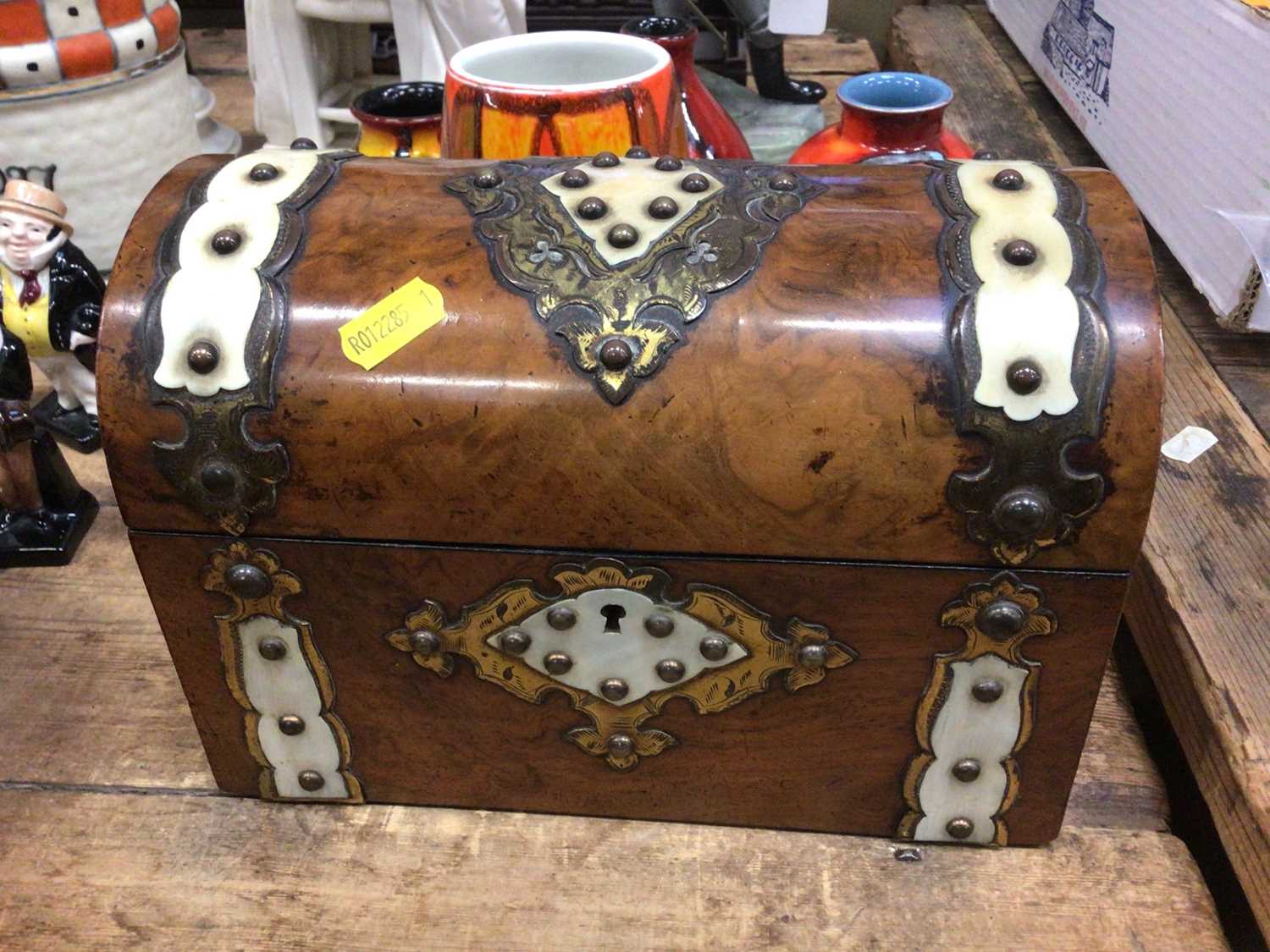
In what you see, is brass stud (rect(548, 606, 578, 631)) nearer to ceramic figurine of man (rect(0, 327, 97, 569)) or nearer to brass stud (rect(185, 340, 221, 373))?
brass stud (rect(185, 340, 221, 373))

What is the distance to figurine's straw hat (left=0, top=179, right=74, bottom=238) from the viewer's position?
1.10m

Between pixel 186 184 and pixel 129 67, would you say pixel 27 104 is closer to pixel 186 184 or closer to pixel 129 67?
pixel 129 67

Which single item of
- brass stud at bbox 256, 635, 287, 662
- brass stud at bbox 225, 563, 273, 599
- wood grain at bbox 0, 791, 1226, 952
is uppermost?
brass stud at bbox 225, 563, 273, 599

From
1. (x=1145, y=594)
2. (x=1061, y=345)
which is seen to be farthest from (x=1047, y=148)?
(x=1061, y=345)

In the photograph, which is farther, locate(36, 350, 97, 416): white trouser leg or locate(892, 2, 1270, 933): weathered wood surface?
locate(36, 350, 97, 416): white trouser leg

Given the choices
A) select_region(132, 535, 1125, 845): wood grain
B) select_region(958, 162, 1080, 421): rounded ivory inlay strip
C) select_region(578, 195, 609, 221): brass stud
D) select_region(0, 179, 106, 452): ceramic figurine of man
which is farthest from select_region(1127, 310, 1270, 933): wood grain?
select_region(0, 179, 106, 452): ceramic figurine of man

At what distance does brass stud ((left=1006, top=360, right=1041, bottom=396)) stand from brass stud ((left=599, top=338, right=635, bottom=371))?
23cm

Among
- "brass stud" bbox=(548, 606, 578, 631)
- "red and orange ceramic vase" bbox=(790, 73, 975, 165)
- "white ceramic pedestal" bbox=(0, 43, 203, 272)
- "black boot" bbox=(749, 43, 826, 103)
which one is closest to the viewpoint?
"brass stud" bbox=(548, 606, 578, 631)

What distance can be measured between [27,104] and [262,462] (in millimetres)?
894

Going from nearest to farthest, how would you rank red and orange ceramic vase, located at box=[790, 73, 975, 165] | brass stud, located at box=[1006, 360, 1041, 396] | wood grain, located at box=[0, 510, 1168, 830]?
1. brass stud, located at box=[1006, 360, 1041, 396]
2. wood grain, located at box=[0, 510, 1168, 830]
3. red and orange ceramic vase, located at box=[790, 73, 975, 165]

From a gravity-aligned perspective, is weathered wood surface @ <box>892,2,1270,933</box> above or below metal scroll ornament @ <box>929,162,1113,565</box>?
below

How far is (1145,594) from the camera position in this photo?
3.19 feet

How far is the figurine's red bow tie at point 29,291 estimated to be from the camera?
Answer: 1.14 m

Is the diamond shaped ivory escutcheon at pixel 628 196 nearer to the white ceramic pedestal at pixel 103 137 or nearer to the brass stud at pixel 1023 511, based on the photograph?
the brass stud at pixel 1023 511
